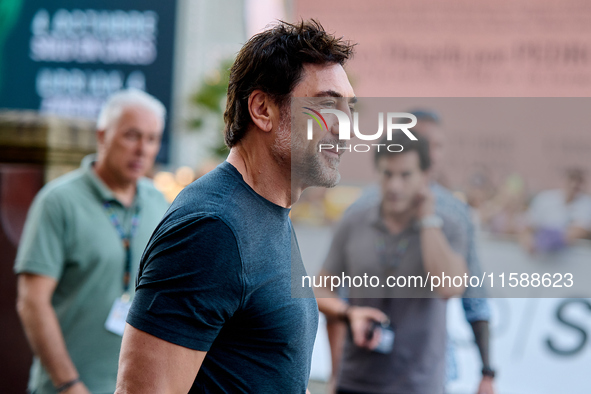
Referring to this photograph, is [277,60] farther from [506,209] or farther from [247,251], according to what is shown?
[506,209]

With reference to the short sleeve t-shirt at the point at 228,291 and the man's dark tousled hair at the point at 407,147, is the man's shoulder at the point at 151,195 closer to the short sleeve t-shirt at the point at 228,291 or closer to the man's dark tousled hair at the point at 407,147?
the man's dark tousled hair at the point at 407,147

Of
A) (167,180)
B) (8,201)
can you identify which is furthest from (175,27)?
(8,201)

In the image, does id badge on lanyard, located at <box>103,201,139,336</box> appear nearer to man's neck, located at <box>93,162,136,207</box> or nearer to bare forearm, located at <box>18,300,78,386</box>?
man's neck, located at <box>93,162,136,207</box>

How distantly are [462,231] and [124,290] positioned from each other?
4.68 feet

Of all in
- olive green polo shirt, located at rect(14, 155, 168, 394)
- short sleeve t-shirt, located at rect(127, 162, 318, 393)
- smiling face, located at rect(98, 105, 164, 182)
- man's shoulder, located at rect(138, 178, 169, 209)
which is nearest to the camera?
short sleeve t-shirt, located at rect(127, 162, 318, 393)

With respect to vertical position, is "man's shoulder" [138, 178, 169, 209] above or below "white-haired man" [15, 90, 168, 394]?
above

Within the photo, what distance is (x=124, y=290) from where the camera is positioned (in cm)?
246

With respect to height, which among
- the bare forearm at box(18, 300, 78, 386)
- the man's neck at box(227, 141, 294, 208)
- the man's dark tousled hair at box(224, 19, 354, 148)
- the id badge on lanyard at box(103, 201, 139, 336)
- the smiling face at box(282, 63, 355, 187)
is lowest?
the bare forearm at box(18, 300, 78, 386)

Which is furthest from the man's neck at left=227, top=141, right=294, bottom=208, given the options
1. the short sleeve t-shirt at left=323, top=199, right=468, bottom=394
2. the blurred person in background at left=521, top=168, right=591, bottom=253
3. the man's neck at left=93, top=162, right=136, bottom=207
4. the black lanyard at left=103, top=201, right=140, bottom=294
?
the blurred person in background at left=521, top=168, right=591, bottom=253

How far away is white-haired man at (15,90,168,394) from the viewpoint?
2309 mm

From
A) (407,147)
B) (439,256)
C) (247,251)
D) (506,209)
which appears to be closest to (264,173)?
(247,251)

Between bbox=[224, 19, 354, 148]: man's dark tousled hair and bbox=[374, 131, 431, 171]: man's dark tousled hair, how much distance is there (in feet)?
1.36

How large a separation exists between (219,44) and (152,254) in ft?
44.5

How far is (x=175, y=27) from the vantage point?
1262 centimetres
